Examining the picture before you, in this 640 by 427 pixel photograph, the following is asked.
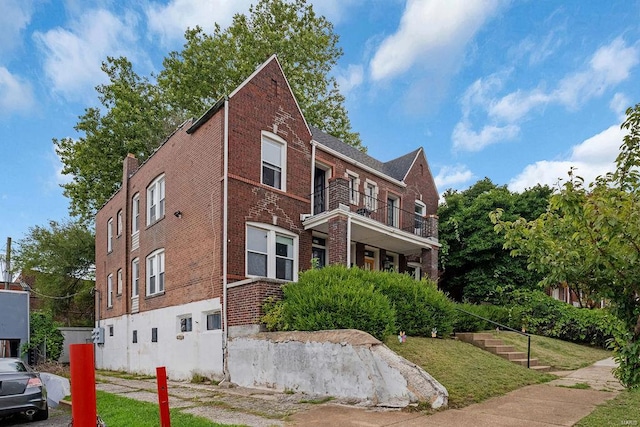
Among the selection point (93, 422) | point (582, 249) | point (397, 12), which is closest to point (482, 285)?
point (397, 12)

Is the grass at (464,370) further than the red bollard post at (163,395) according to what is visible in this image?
Yes

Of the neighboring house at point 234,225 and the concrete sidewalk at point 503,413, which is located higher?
the neighboring house at point 234,225


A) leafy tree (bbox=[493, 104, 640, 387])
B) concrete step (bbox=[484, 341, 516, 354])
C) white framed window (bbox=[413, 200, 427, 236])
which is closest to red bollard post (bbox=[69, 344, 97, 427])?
leafy tree (bbox=[493, 104, 640, 387])

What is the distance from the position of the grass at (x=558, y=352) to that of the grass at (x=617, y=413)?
16.6 ft

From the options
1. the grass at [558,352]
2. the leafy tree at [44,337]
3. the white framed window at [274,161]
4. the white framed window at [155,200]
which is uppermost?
the white framed window at [274,161]

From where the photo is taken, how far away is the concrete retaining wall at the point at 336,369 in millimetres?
7949

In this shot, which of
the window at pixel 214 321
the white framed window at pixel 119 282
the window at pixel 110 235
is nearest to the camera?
the window at pixel 214 321

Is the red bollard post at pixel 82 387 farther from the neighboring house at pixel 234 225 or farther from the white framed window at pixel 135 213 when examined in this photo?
the white framed window at pixel 135 213

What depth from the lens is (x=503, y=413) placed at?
7312 millimetres

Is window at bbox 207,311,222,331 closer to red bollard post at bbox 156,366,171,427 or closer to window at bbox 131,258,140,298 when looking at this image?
window at bbox 131,258,140,298

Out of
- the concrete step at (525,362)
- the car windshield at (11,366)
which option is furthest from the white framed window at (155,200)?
the concrete step at (525,362)

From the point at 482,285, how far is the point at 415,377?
1521cm

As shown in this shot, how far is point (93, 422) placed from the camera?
3090 mm

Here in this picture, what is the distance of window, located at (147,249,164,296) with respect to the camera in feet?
55.9
